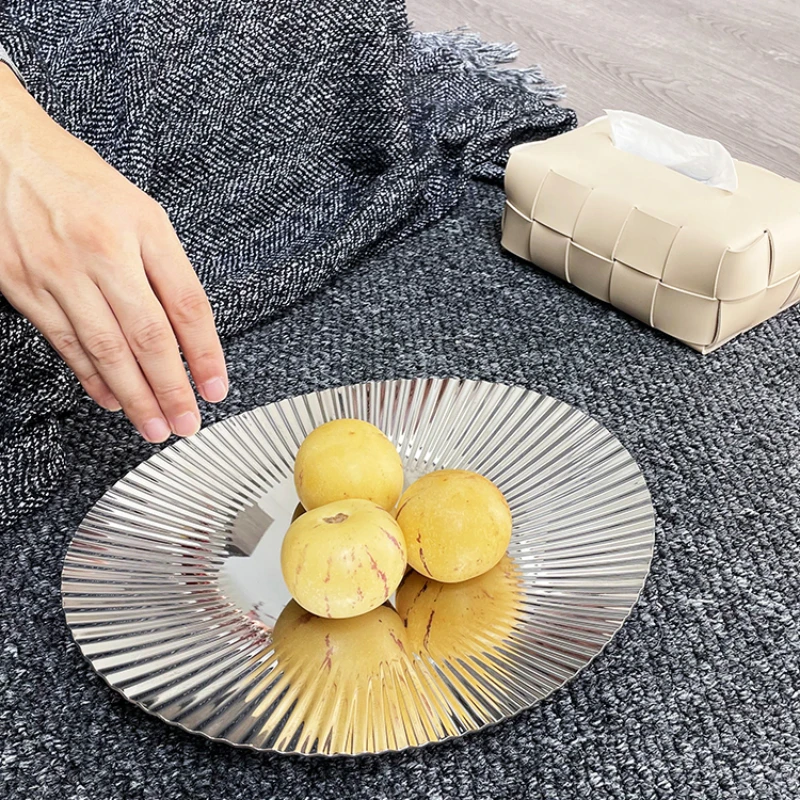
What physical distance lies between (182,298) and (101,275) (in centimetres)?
5

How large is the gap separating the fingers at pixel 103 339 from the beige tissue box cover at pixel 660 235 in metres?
0.50

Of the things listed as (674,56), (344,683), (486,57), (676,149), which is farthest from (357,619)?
(674,56)

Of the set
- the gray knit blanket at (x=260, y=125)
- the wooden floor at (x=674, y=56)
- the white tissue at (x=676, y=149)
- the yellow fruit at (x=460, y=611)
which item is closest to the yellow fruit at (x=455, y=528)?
the yellow fruit at (x=460, y=611)

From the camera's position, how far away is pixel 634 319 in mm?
895

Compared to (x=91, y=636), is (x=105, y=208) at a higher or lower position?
higher

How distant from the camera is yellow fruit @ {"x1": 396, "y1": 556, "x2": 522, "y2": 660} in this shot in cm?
49

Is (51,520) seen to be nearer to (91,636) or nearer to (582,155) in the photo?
(91,636)

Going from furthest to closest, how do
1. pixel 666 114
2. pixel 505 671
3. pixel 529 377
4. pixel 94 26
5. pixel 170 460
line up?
1. pixel 666 114
2. pixel 94 26
3. pixel 529 377
4. pixel 170 460
5. pixel 505 671

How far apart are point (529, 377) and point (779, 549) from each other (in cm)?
27

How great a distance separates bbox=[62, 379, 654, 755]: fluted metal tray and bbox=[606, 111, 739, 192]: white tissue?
0.39 metres

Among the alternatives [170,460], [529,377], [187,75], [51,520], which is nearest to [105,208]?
[170,460]

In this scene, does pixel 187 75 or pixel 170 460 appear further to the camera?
pixel 187 75

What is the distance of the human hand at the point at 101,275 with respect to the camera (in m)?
0.51

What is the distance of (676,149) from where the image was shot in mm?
937
